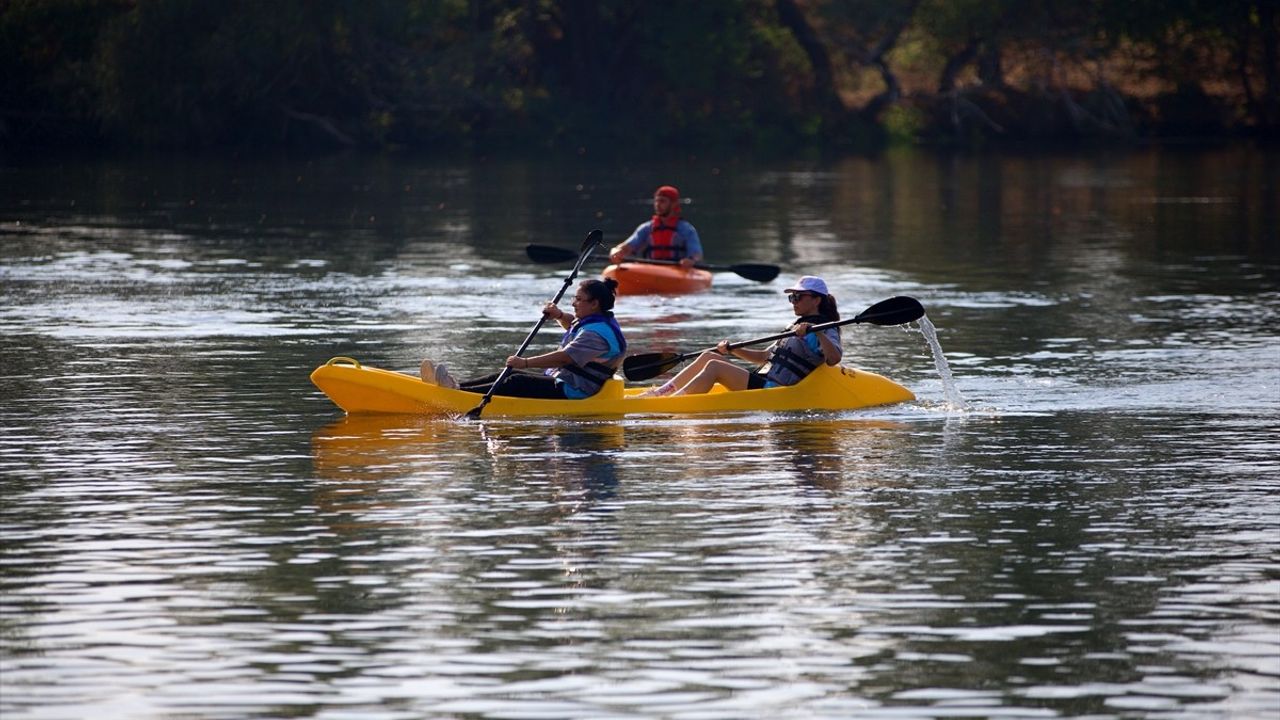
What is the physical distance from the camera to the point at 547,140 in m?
66.1

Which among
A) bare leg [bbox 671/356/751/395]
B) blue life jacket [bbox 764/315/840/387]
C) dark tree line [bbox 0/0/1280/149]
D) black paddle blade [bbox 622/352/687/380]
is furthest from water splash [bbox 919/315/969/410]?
dark tree line [bbox 0/0/1280/149]

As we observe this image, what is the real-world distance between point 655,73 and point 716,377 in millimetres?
53461

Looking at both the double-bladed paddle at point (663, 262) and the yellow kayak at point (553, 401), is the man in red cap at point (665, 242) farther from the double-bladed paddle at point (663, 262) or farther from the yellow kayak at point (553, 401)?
the yellow kayak at point (553, 401)

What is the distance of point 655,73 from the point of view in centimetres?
6800

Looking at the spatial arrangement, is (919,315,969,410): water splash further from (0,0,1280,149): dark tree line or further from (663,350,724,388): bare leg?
(0,0,1280,149): dark tree line

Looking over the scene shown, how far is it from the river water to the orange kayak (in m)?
0.57

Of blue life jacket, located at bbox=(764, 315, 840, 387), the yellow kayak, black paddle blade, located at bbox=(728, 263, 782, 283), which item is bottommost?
the yellow kayak

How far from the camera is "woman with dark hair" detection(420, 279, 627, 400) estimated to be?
47.8 ft

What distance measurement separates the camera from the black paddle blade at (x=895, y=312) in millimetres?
15805

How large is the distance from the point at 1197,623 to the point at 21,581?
16.8ft

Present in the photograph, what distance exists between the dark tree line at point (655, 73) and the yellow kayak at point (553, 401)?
4147cm

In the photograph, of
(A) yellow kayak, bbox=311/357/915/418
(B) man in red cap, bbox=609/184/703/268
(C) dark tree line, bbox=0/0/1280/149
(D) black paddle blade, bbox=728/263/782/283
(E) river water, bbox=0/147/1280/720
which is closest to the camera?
(E) river water, bbox=0/147/1280/720

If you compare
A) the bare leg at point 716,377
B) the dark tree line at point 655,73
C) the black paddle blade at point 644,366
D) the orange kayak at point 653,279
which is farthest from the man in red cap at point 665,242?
the dark tree line at point 655,73

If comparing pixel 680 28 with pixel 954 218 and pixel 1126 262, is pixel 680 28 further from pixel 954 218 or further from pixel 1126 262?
pixel 1126 262
